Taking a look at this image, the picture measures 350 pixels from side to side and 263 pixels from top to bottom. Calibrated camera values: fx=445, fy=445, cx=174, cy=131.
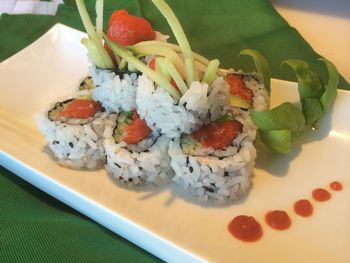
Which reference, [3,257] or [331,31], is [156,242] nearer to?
[3,257]

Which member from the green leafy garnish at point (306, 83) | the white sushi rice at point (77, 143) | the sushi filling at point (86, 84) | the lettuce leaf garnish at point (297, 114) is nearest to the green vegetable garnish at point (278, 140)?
the lettuce leaf garnish at point (297, 114)

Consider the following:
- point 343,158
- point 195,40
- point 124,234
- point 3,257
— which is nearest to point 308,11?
point 195,40

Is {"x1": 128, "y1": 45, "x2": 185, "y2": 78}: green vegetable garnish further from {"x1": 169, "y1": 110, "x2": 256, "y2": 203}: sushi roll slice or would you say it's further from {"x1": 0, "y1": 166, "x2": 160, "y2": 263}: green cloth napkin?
{"x1": 0, "y1": 166, "x2": 160, "y2": 263}: green cloth napkin

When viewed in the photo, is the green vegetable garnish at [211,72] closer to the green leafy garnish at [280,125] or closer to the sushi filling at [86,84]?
the green leafy garnish at [280,125]

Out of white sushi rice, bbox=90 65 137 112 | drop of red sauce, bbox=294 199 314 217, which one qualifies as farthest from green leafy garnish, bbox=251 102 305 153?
white sushi rice, bbox=90 65 137 112

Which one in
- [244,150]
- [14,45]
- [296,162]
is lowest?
[14,45]
